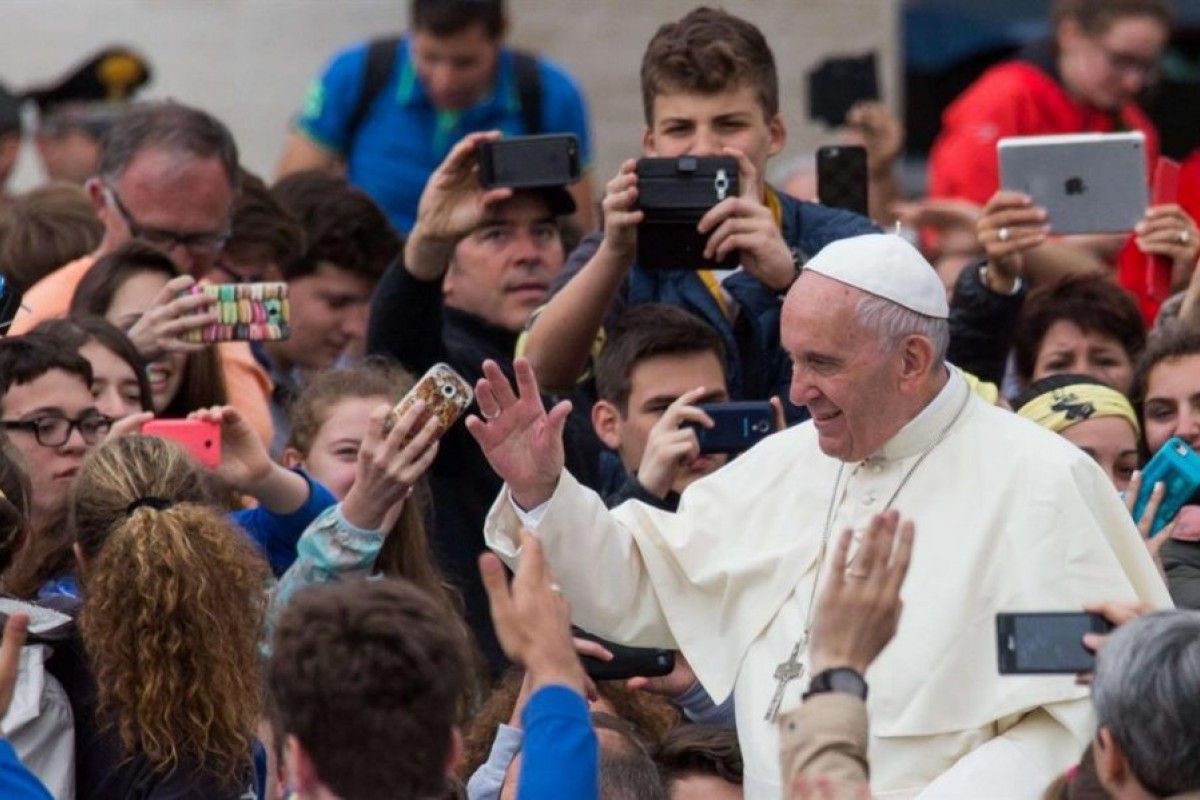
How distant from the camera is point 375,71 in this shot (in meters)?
9.21

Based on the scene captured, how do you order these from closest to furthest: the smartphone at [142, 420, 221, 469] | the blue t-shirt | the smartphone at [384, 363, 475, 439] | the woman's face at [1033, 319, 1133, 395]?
the smartphone at [384, 363, 475, 439] → the smartphone at [142, 420, 221, 469] → the woman's face at [1033, 319, 1133, 395] → the blue t-shirt

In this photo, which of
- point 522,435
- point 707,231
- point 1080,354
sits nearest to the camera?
point 522,435

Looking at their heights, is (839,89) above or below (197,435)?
above

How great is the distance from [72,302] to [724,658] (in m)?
2.36

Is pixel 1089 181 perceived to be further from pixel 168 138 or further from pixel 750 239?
pixel 168 138

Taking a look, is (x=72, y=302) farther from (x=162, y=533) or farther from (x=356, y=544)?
(x=162, y=533)

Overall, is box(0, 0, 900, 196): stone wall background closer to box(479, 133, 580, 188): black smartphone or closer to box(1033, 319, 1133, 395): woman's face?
box(1033, 319, 1133, 395): woman's face

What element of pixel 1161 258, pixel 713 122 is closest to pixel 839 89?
pixel 1161 258

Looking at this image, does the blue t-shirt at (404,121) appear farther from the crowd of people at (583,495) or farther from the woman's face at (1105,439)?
the woman's face at (1105,439)

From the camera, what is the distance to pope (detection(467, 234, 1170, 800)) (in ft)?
17.6

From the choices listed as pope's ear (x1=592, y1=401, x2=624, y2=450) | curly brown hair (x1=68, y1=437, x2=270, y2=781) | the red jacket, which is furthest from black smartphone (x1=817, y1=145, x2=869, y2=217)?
curly brown hair (x1=68, y1=437, x2=270, y2=781)

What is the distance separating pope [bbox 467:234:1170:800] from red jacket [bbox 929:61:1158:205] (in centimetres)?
390

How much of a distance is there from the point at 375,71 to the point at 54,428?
128 inches

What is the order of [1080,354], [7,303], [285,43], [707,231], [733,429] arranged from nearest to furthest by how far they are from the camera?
[7,303] → [733,429] → [707,231] → [1080,354] → [285,43]
